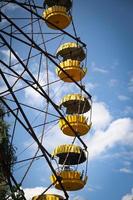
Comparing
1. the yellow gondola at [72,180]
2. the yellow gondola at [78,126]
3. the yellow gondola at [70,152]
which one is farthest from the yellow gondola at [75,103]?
the yellow gondola at [72,180]

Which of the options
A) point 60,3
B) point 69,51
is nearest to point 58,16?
point 60,3

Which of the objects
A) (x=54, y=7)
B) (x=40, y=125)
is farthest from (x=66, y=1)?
(x=40, y=125)

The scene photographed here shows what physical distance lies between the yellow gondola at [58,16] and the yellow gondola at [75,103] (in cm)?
495

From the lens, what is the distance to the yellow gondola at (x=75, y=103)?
27220 millimetres

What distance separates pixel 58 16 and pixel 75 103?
673cm

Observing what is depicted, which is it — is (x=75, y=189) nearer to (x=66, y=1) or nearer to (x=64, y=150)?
(x=64, y=150)

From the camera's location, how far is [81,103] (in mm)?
27375

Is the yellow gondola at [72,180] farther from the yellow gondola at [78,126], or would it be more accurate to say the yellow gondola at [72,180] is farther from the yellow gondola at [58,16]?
the yellow gondola at [58,16]

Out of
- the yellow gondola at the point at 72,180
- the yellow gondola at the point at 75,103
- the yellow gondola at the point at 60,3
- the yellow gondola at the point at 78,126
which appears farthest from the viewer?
the yellow gondola at the point at 75,103

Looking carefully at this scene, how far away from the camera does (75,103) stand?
28.3m

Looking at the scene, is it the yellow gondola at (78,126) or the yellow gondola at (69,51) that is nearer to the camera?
the yellow gondola at (78,126)

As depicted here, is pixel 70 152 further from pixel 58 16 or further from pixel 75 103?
pixel 58 16

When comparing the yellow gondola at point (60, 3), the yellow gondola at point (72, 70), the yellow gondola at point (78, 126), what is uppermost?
the yellow gondola at point (60, 3)

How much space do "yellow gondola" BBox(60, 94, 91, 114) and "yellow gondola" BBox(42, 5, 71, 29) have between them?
4.95 m
